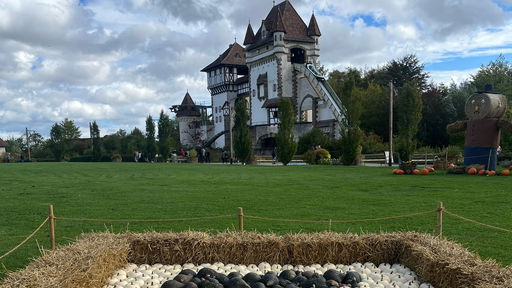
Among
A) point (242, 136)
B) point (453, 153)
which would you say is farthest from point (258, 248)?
point (242, 136)

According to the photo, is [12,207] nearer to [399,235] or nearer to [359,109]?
[399,235]

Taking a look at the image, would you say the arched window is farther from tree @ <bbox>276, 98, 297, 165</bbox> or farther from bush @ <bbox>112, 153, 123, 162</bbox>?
bush @ <bbox>112, 153, 123, 162</bbox>

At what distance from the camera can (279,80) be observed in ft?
158

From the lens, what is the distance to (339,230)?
7773mm

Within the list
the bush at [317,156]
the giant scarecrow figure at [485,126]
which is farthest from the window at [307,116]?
the giant scarecrow figure at [485,126]

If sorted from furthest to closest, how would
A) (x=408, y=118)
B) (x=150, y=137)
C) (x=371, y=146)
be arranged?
1. (x=150, y=137)
2. (x=371, y=146)
3. (x=408, y=118)

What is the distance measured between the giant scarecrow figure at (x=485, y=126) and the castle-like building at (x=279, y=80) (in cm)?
2146

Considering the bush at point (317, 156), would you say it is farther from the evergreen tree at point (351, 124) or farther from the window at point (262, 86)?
the window at point (262, 86)

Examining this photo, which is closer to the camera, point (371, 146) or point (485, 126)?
point (485, 126)

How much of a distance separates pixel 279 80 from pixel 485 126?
30853 mm

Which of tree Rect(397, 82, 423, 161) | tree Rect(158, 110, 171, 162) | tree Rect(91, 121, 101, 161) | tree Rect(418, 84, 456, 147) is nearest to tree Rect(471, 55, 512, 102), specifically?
tree Rect(418, 84, 456, 147)

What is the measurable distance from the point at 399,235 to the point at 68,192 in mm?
11568

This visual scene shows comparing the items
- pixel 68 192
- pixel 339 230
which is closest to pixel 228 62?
pixel 68 192

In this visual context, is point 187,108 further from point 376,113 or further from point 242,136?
point 242,136
